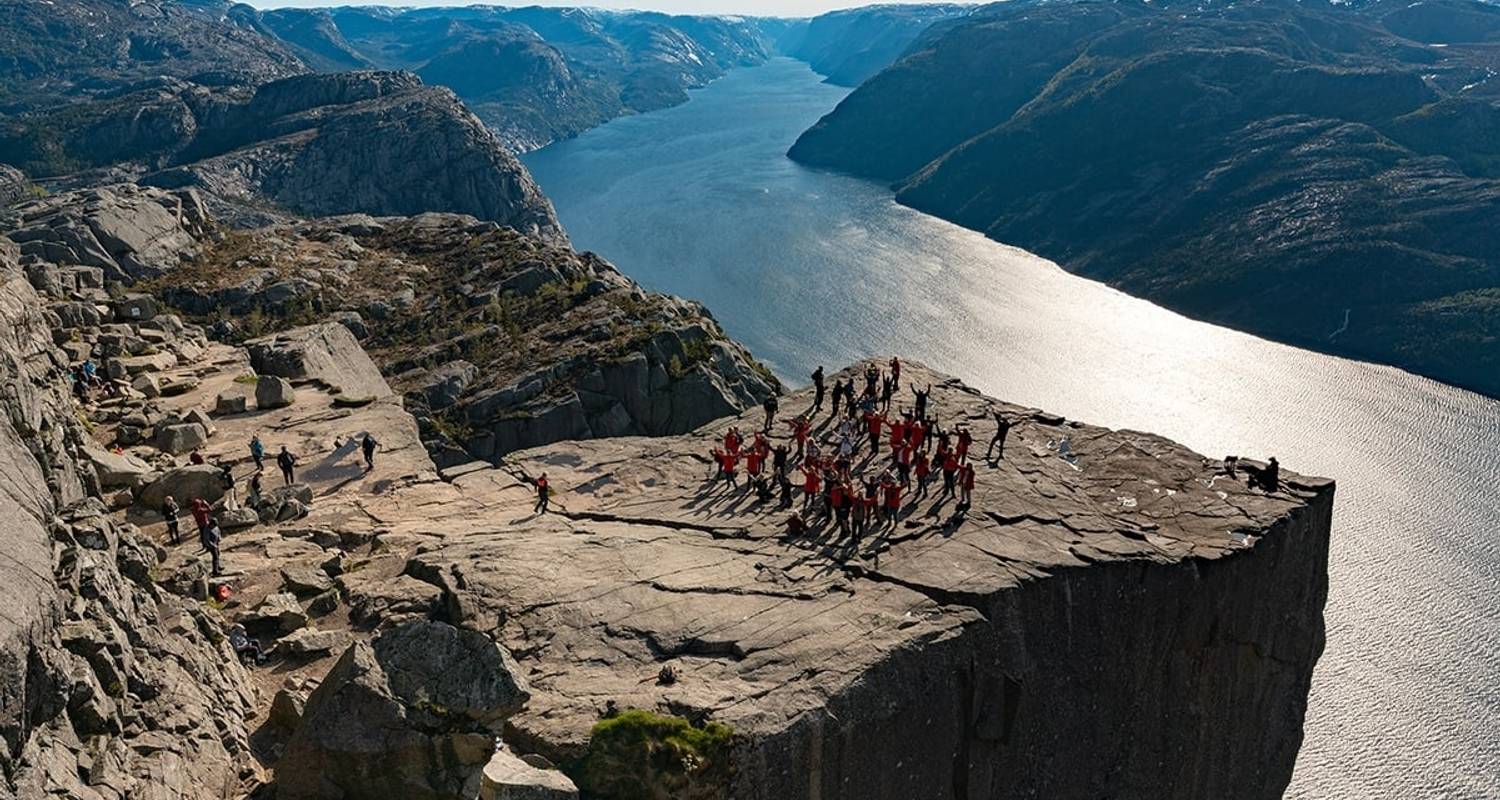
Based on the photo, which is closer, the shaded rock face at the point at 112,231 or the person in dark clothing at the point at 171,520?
the person in dark clothing at the point at 171,520

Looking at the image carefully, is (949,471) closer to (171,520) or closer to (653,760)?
(653,760)

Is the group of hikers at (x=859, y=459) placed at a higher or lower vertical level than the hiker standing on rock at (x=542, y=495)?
higher

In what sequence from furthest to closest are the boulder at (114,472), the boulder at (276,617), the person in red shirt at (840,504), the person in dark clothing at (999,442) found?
the person in dark clothing at (999,442) → the boulder at (114,472) → the person in red shirt at (840,504) → the boulder at (276,617)

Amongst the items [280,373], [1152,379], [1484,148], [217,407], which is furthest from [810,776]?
[1484,148]

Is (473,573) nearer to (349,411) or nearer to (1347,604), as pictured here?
(349,411)

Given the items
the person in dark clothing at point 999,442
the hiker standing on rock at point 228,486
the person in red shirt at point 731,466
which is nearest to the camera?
the hiker standing on rock at point 228,486

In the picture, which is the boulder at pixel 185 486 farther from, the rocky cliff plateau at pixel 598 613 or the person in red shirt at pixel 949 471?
the person in red shirt at pixel 949 471

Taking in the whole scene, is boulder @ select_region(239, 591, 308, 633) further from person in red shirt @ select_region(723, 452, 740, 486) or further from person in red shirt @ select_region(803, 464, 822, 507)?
person in red shirt @ select_region(803, 464, 822, 507)

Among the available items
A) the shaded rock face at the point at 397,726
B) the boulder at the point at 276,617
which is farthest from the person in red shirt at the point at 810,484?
the boulder at the point at 276,617
